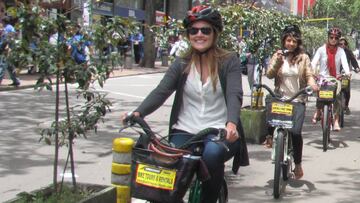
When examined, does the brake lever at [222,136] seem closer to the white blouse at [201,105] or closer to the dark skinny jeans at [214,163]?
the dark skinny jeans at [214,163]

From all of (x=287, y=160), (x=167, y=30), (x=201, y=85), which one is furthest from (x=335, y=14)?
(x=201, y=85)

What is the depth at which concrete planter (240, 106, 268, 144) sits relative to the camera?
30.2ft

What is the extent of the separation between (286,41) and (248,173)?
1.70 metres

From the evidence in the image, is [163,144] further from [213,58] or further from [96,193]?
[96,193]

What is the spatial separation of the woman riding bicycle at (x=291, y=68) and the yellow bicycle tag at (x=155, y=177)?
3.40 m

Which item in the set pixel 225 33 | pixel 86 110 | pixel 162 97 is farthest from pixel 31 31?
pixel 225 33

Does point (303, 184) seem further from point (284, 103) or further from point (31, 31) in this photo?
point (31, 31)

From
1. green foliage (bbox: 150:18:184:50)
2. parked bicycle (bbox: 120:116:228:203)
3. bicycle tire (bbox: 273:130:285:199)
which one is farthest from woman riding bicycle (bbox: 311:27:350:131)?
parked bicycle (bbox: 120:116:228:203)

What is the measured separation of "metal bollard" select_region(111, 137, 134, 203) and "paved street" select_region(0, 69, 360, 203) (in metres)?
1.29

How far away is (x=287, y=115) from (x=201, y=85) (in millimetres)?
2233

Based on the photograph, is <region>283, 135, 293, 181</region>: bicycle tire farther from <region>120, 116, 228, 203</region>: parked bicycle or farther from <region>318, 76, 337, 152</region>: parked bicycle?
<region>120, 116, 228, 203</region>: parked bicycle

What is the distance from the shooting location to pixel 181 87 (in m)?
4.17

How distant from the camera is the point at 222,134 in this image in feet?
12.0

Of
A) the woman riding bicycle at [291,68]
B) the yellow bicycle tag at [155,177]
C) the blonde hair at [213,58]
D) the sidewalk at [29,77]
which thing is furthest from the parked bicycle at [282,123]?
the sidewalk at [29,77]
